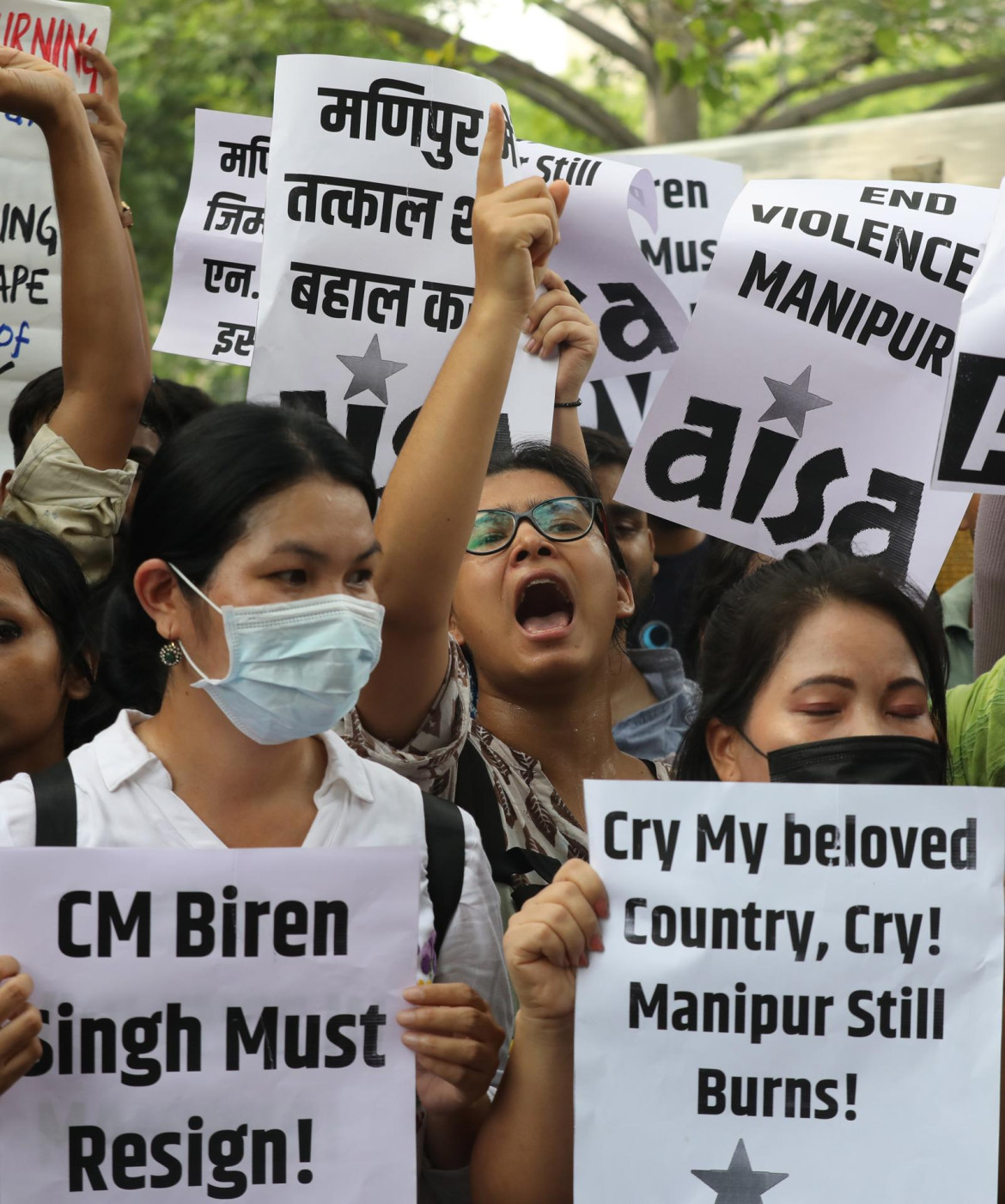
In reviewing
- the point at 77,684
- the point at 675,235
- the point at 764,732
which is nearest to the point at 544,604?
the point at 764,732

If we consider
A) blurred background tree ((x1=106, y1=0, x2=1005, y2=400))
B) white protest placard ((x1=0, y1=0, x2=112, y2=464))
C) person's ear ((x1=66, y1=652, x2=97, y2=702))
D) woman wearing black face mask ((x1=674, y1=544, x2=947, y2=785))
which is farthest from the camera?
blurred background tree ((x1=106, y1=0, x2=1005, y2=400))

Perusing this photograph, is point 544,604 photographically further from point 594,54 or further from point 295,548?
point 594,54

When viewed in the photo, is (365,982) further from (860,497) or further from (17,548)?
(860,497)

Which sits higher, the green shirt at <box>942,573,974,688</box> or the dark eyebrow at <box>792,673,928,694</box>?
the green shirt at <box>942,573,974,688</box>

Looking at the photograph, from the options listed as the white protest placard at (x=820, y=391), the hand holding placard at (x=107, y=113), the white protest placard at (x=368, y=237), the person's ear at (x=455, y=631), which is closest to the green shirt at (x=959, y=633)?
the white protest placard at (x=820, y=391)

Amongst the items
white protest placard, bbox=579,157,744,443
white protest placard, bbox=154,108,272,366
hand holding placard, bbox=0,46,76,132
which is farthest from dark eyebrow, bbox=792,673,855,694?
white protest placard, bbox=579,157,744,443

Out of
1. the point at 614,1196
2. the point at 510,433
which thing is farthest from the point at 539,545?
the point at 614,1196

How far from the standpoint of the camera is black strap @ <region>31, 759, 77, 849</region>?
7.59ft

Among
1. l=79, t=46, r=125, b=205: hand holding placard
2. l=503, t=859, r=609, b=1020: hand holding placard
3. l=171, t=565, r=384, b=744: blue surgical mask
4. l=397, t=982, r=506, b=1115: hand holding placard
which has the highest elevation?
l=79, t=46, r=125, b=205: hand holding placard

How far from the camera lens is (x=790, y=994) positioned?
2.32m

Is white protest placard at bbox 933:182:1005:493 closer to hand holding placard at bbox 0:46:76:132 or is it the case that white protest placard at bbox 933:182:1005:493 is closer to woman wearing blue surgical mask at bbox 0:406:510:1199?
woman wearing blue surgical mask at bbox 0:406:510:1199

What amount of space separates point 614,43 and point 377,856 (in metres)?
11.5

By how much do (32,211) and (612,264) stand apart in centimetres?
153

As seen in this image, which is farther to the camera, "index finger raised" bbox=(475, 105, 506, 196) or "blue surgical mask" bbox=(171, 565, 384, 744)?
"index finger raised" bbox=(475, 105, 506, 196)
